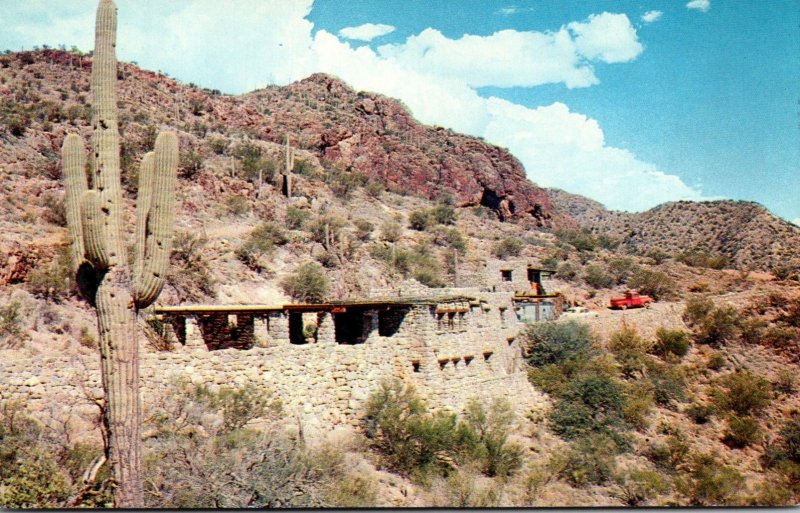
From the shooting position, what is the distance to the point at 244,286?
67.5 ft

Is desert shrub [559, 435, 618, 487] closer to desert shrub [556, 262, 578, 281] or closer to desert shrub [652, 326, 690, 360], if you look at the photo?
desert shrub [652, 326, 690, 360]

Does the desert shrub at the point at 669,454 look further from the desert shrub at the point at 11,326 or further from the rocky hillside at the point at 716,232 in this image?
the rocky hillside at the point at 716,232

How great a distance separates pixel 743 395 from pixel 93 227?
15.9m

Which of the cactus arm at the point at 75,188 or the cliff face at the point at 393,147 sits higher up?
the cliff face at the point at 393,147

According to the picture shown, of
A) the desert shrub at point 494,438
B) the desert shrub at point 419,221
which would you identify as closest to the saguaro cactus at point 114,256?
the desert shrub at point 494,438

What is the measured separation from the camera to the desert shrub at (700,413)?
51.0 feet

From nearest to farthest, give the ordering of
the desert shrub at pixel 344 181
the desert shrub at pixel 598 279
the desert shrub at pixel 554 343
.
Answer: the desert shrub at pixel 554 343 → the desert shrub at pixel 598 279 → the desert shrub at pixel 344 181

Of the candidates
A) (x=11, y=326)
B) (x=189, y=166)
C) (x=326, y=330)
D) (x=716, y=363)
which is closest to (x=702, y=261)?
(x=716, y=363)

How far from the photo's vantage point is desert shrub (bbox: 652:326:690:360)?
62.5ft

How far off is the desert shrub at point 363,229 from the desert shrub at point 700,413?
17037mm

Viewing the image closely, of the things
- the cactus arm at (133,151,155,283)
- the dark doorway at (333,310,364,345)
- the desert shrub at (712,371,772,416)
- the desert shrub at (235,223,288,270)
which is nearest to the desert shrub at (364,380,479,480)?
the dark doorway at (333,310,364,345)

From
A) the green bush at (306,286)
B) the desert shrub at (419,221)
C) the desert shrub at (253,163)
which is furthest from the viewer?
the desert shrub at (419,221)

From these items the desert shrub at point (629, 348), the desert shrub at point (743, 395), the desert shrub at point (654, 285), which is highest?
the desert shrub at point (654, 285)

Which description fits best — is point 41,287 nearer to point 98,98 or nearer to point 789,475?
point 98,98
